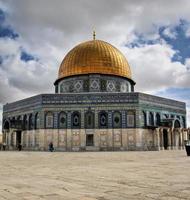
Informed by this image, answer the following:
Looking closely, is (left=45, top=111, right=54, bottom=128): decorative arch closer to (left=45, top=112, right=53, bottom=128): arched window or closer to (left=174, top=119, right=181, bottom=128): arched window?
(left=45, top=112, right=53, bottom=128): arched window

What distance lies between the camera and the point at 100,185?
220 inches

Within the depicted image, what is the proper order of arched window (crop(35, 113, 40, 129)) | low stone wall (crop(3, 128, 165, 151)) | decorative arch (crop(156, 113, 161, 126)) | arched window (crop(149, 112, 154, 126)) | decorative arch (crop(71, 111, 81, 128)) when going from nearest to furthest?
low stone wall (crop(3, 128, 165, 151)) < decorative arch (crop(71, 111, 81, 128)) < arched window (crop(35, 113, 40, 129)) < arched window (crop(149, 112, 154, 126)) < decorative arch (crop(156, 113, 161, 126))

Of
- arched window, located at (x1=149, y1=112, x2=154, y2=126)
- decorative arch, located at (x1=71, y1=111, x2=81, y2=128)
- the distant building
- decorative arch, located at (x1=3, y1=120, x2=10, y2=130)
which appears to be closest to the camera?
the distant building

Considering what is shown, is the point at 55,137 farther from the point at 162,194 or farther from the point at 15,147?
the point at 162,194

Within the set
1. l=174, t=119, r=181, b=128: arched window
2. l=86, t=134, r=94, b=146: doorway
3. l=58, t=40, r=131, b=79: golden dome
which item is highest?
l=58, t=40, r=131, b=79: golden dome

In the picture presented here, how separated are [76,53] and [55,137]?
1084cm

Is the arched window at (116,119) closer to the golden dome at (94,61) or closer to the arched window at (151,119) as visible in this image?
the arched window at (151,119)

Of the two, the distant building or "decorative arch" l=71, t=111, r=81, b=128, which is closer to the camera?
the distant building

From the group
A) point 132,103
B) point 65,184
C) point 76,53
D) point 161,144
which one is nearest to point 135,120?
point 132,103

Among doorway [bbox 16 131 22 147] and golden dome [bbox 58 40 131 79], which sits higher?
golden dome [bbox 58 40 131 79]

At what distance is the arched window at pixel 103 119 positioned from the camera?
3002 cm

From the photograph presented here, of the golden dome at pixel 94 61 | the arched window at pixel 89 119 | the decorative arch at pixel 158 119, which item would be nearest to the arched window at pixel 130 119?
the decorative arch at pixel 158 119

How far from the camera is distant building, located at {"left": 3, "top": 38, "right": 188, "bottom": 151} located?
1166 inches

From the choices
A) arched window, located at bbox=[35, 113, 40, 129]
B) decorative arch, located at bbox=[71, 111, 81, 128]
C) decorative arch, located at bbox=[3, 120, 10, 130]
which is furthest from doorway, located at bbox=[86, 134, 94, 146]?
decorative arch, located at bbox=[3, 120, 10, 130]
